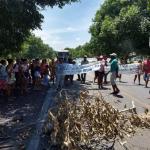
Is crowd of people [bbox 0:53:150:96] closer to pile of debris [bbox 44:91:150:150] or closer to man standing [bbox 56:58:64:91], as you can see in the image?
man standing [bbox 56:58:64:91]

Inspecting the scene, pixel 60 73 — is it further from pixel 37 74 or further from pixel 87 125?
pixel 87 125

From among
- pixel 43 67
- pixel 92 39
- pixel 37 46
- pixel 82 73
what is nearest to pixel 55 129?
pixel 43 67

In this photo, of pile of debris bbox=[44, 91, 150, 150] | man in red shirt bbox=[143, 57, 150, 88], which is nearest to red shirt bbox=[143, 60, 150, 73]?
man in red shirt bbox=[143, 57, 150, 88]

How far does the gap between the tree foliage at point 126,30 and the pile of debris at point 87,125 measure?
54261 mm

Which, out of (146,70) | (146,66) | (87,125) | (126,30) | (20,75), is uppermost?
(126,30)

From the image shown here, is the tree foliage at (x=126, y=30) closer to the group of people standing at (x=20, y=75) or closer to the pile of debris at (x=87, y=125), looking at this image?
the group of people standing at (x=20, y=75)

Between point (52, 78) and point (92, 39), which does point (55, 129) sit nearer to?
point (52, 78)

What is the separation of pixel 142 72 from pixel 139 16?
42.0 metres

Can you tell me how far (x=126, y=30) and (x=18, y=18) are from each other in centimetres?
4772

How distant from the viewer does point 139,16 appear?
225ft

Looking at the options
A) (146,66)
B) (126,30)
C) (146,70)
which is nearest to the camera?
(146,70)

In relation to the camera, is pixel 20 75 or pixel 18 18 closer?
pixel 18 18

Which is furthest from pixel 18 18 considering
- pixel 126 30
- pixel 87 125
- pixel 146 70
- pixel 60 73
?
pixel 126 30

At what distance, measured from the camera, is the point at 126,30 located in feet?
232
